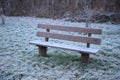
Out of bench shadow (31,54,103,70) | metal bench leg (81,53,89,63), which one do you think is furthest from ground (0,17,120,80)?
metal bench leg (81,53,89,63)

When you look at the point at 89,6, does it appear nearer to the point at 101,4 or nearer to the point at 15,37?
the point at 101,4

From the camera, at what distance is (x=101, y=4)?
12227mm

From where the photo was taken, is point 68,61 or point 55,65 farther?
point 68,61

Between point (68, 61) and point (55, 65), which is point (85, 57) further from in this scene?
point (55, 65)

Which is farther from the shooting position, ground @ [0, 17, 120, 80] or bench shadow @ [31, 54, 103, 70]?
bench shadow @ [31, 54, 103, 70]

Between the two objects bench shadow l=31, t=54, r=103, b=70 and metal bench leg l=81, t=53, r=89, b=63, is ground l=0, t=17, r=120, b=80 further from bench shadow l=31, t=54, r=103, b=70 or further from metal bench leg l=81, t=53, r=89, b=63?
metal bench leg l=81, t=53, r=89, b=63

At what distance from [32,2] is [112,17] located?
652 centimetres

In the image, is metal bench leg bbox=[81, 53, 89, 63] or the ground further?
metal bench leg bbox=[81, 53, 89, 63]

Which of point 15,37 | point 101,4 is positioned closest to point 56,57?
point 15,37

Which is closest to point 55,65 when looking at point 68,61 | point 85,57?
point 68,61

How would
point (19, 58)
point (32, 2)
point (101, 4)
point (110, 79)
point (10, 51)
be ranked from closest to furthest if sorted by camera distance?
point (110, 79), point (19, 58), point (10, 51), point (101, 4), point (32, 2)

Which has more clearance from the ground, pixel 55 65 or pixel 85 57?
pixel 85 57

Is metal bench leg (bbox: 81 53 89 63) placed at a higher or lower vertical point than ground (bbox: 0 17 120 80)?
higher

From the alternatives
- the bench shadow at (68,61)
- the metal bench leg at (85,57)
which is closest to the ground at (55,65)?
the bench shadow at (68,61)
